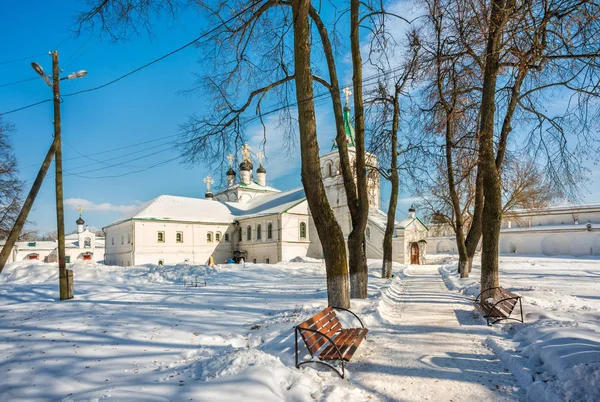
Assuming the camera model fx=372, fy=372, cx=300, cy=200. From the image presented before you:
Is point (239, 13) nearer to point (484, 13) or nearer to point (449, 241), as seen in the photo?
point (484, 13)

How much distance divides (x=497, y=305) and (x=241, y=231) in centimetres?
3642

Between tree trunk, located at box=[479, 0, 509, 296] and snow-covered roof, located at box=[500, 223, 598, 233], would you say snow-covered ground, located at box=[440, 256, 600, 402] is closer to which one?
tree trunk, located at box=[479, 0, 509, 296]

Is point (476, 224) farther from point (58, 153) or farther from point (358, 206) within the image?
point (58, 153)

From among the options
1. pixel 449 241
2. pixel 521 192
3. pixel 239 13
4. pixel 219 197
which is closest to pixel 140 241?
pixel 219 197

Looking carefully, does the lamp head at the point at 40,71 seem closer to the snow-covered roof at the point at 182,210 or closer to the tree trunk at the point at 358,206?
the tree trunk at the point at 358,206

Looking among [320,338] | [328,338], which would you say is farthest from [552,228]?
[328,338]

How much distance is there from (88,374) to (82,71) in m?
10.4

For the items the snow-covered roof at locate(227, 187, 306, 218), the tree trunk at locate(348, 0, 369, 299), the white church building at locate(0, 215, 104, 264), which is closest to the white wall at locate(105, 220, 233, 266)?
the snow-covered roof at locate(227, 187, 306, 218)

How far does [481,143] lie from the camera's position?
392 inches

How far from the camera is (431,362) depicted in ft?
19.4

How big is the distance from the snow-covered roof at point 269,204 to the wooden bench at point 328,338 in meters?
32.3

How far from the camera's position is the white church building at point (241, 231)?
36.9 meters

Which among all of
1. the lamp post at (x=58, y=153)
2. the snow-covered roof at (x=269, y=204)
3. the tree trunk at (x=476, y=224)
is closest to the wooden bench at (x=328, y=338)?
the lamp post at (x=58, y=153)

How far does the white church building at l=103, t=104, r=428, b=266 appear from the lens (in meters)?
36.9
